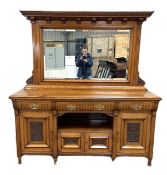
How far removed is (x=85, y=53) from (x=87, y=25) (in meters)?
0.36

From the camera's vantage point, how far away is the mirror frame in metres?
2.65

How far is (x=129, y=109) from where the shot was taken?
2676mm

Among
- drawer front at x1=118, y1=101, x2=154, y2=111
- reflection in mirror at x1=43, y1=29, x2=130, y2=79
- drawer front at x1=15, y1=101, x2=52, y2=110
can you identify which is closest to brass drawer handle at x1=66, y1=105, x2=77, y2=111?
drawer front at x1=15, y1=101, x2=52, y2=110

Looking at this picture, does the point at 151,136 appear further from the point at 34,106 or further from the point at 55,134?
the point at 34,106

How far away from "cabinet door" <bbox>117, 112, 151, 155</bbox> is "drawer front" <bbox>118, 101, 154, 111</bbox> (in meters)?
0.07

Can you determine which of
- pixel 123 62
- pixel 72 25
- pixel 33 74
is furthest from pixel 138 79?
pixel 33 74

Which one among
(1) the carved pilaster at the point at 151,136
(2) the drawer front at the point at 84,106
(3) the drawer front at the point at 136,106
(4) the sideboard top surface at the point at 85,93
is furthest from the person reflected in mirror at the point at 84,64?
(1) the carved pilaster at the point at 151,136

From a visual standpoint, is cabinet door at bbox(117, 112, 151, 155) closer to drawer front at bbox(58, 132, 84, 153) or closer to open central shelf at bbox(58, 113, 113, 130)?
open central shelf at bbox(58, 113, 113, 130)

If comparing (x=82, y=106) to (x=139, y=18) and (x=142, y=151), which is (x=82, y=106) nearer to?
(x=142, y=151)

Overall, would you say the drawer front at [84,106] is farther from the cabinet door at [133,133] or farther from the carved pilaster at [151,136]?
the carved pilaster at [151,136]

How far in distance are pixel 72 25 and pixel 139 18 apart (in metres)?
0.84

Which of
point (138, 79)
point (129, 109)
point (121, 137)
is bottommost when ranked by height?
point (121, 137)

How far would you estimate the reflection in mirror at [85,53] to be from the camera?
9.18 ft

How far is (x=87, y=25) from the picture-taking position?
275 centimetres
